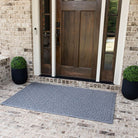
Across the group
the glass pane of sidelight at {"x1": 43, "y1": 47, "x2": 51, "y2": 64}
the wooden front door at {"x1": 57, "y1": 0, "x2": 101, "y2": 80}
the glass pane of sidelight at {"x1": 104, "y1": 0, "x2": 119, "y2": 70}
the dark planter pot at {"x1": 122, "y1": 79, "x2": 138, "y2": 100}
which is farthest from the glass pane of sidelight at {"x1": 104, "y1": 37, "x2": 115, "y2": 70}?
the glass pane of sidelight at {"x1": 43, "y1": 47, "x2": 51, "y2": 64}

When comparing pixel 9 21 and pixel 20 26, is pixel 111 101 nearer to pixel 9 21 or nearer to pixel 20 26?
pixel 20 26

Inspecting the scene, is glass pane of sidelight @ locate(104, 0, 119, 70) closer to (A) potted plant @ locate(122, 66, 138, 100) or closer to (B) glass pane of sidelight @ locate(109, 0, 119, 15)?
(B) glass pane of sidelight @ locate(109, 0, 119, 15)

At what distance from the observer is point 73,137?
7.32 ft

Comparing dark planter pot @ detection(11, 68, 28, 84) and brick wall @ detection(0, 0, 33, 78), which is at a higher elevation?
brick wall @ detection(0, 0, 33, 78)

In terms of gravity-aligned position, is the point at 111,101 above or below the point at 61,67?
below

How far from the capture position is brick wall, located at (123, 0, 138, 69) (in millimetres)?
3294

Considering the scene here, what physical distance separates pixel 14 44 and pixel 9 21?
22.8 inches

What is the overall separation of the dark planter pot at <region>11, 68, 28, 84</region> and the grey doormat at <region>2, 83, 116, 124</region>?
25 centimetres

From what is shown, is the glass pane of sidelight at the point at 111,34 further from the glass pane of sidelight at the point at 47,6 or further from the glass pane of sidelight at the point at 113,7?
the glass pane of sidelight at the point at 47,6

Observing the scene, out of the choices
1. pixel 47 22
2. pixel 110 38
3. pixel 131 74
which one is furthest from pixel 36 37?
pixel 131 74

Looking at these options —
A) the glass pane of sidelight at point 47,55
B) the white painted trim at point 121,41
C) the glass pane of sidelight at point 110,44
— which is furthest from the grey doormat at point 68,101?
the glass pane of sidelight at point 110,44

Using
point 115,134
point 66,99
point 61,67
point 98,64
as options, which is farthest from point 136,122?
point 61,67

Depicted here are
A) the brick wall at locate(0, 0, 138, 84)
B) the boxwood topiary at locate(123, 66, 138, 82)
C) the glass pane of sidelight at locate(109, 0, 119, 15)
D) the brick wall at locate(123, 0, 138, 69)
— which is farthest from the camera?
the brick wall at locate(0, 0, 138, 84)

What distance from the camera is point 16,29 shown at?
409 centimetres
